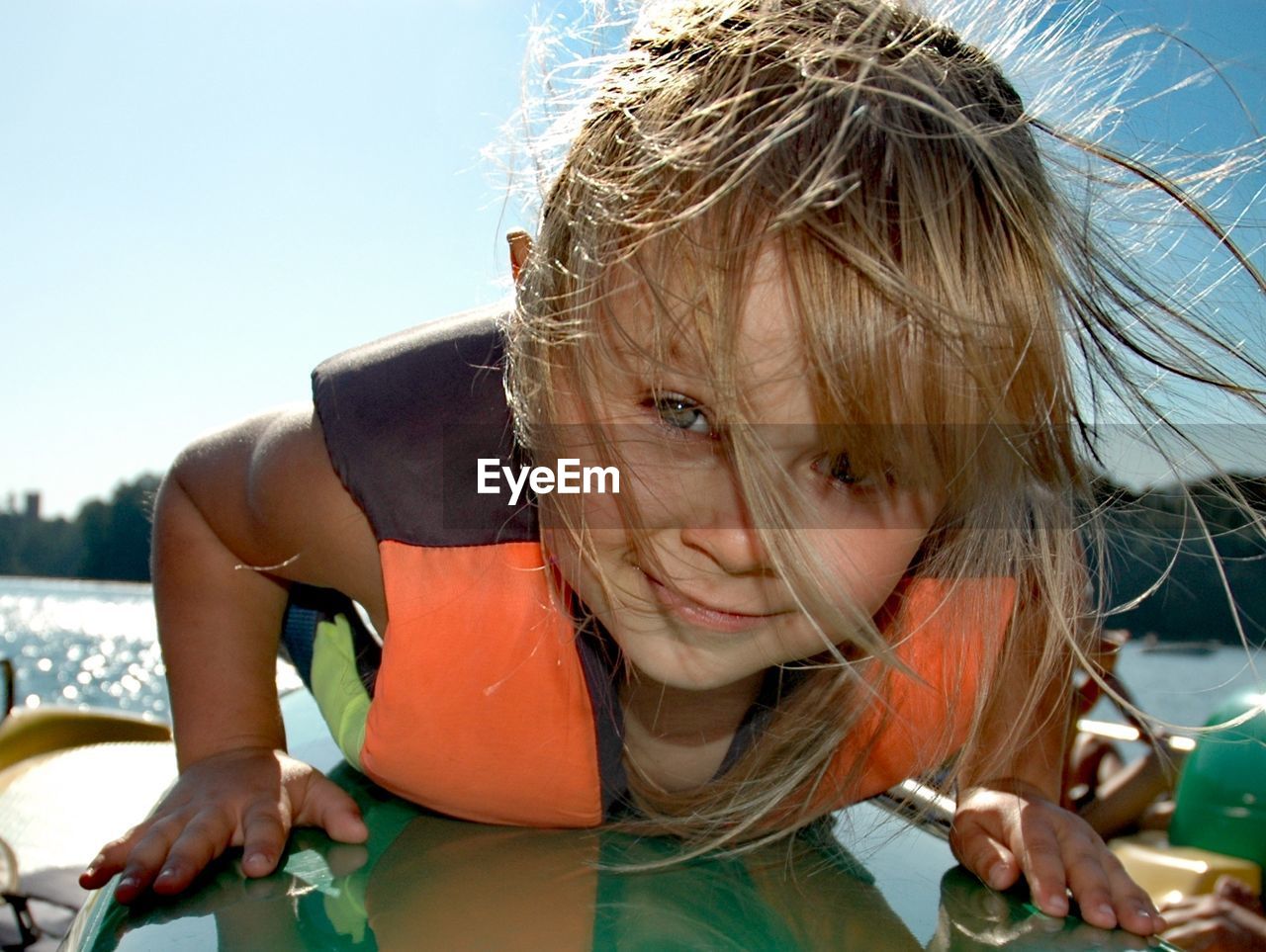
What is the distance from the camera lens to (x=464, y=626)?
3.23ft

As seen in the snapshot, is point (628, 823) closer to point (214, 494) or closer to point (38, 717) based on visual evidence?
point (214, 494)

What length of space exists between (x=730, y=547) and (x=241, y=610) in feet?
2.02

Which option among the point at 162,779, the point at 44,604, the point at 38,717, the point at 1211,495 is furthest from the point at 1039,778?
the point at 44,604

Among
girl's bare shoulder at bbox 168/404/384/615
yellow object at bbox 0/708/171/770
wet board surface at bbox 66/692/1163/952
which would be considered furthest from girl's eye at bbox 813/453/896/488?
yellow object at bbox 0/708/171/770

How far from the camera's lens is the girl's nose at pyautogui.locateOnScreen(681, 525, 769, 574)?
82 centimetres

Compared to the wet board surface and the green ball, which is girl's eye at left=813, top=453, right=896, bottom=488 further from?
the green ball

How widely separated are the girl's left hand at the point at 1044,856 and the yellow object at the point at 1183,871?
0.48 metres

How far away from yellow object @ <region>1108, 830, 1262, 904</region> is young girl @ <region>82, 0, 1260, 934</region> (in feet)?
1.37

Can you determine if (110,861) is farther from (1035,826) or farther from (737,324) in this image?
(1035,826)

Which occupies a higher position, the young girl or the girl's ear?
the girl's ear

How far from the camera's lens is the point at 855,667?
106 cm

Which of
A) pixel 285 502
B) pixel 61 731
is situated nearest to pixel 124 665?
pixel 61 731

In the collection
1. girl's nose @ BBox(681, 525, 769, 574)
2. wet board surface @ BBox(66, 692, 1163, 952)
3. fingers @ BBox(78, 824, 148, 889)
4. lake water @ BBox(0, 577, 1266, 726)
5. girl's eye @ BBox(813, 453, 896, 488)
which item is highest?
girl's eye @ BBox(813, 453, 896, 488)

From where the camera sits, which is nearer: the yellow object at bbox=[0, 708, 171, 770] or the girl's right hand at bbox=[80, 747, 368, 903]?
the girl's right hand at bbox=[80, 747, 368, 903]
